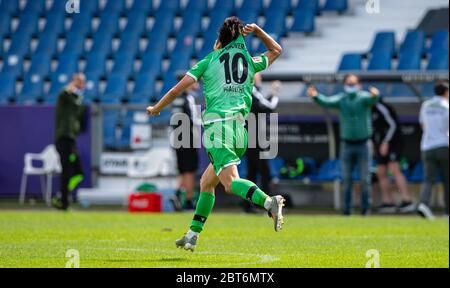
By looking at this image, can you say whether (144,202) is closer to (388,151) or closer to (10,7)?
(388,151)

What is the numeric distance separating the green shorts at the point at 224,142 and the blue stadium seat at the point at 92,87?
53.7 feet

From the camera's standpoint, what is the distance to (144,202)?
2042 centimetres

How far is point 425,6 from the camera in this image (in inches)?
1069

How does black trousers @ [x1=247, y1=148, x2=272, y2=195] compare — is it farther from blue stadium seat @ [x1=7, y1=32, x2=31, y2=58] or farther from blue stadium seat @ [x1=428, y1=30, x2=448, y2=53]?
blue stadium seat @ [x1=7, y1=32, x2=31, y2=58]

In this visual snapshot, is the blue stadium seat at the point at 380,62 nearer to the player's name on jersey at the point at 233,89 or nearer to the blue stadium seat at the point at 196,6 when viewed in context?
the blue stadium seat at the point at 196,6

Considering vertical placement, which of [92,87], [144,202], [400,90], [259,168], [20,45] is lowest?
[144,202]

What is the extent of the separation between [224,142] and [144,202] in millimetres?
10323

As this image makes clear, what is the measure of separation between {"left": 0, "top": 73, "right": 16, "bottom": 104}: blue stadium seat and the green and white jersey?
57.8 feet

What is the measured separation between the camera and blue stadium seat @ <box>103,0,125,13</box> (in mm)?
28672

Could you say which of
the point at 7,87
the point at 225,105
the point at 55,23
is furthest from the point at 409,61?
the point at 225,105

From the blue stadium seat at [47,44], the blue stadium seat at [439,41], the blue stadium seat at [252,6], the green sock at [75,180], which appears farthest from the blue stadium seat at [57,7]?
the blue stadium seat at [439,41]
